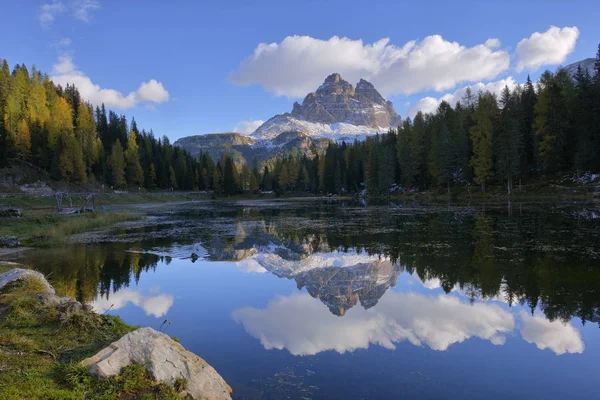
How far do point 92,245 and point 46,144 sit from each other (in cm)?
8291

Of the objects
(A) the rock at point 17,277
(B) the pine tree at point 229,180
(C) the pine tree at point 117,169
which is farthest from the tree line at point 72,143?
(A) the rock at point 17,277

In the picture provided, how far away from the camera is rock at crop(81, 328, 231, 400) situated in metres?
6.59

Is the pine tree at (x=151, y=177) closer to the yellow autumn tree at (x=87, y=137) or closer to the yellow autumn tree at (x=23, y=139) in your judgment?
the yellow autumn tree at (x=87, y=137)

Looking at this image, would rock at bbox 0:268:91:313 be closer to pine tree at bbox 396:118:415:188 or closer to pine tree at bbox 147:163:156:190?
pine tree at bbox 396:118:415:188

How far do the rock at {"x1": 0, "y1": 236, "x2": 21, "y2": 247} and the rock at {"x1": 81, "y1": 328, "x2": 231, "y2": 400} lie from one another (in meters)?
29.2

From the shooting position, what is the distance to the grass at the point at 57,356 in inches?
233

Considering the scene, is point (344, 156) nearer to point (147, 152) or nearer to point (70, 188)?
point (147, 152)

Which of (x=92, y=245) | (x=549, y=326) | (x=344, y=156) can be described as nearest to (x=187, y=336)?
(x=549, y=326)

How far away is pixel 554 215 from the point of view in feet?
127

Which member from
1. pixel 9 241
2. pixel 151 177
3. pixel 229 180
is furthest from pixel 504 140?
pixel 151 177

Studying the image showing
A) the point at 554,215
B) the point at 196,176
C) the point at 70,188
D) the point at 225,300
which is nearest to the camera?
the point at 225,300

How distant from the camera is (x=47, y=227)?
37.0 m

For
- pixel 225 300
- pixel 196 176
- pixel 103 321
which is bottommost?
pixel 225 300

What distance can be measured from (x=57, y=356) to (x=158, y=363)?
2.19m
